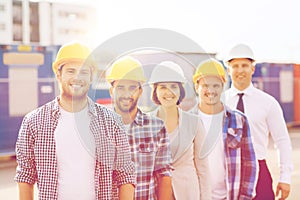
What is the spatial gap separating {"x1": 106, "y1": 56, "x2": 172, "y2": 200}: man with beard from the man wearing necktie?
0.92m

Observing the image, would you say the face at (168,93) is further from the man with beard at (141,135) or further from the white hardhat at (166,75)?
the man with beard at (141,135)

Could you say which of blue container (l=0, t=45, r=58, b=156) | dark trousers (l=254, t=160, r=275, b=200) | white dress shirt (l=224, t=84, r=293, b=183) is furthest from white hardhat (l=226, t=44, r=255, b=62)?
blue container (l=0, t=45, r=58, b=156)

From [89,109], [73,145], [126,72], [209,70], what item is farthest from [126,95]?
[209,70]

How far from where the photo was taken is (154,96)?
3070 millimetres

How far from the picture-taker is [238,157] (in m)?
3.18

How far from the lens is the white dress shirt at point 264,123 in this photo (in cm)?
352

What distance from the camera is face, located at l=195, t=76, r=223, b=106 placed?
324 cm

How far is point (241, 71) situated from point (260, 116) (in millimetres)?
326

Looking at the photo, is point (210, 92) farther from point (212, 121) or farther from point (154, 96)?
point (154, 96)

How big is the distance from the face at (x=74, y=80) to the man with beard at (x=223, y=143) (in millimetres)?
1021

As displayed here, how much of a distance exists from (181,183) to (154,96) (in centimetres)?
52

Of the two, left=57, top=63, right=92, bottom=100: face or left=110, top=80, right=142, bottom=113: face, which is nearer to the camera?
left=57, top=63, right=92, bottom=100: face

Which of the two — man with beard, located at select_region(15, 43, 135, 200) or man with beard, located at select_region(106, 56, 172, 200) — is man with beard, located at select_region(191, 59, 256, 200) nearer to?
man with beard, located at select_region(106, 56, 172, 200)

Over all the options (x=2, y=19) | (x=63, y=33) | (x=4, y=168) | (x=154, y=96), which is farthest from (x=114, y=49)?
(x=63, y=33)
